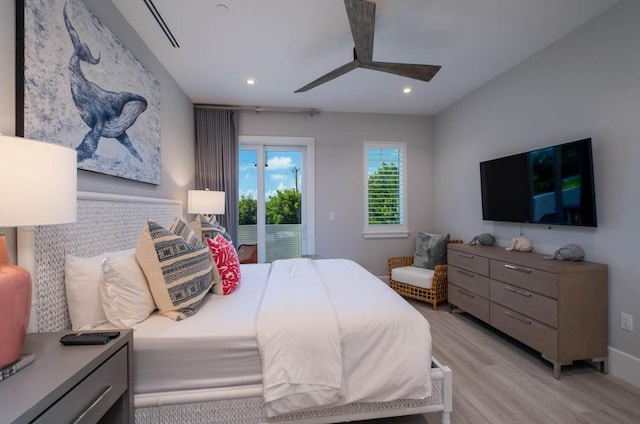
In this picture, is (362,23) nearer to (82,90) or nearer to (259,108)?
(82,90)

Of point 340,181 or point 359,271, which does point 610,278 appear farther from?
point 340,181

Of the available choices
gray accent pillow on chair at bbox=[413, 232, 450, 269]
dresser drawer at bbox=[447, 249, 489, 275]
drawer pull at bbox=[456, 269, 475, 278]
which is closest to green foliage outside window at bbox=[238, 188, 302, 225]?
gray accent pillow on chair at bbox=[413, 232, 450, 269]

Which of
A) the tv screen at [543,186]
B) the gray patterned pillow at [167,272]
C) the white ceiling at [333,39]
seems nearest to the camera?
the gray patterned pillow at [167,272]

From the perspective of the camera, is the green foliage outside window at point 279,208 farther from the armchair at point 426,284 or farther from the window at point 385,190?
the armchair at point 426,284

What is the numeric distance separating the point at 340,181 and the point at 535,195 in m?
2.30

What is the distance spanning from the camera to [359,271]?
2.21 meters

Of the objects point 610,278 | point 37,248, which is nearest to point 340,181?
point 610,278

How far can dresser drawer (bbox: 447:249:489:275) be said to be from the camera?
259 cm

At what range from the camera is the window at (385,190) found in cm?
407

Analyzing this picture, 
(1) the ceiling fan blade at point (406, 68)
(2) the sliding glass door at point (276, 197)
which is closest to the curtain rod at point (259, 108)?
(2) the sliding glass door at point (276, 197)

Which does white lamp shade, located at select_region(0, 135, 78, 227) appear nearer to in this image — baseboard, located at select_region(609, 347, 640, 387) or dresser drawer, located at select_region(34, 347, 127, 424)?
dresser drawer, located at select_region(34, 347, 127, 424)

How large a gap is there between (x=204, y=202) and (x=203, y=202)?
1 centimetres

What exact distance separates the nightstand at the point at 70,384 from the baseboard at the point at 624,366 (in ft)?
10.00

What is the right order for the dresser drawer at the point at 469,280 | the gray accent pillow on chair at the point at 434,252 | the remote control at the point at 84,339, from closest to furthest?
the remote control at the point at 84,339 < the dresser drawer at the point at 469,280 < the gray accent pillow on chair at the point at 434,252
